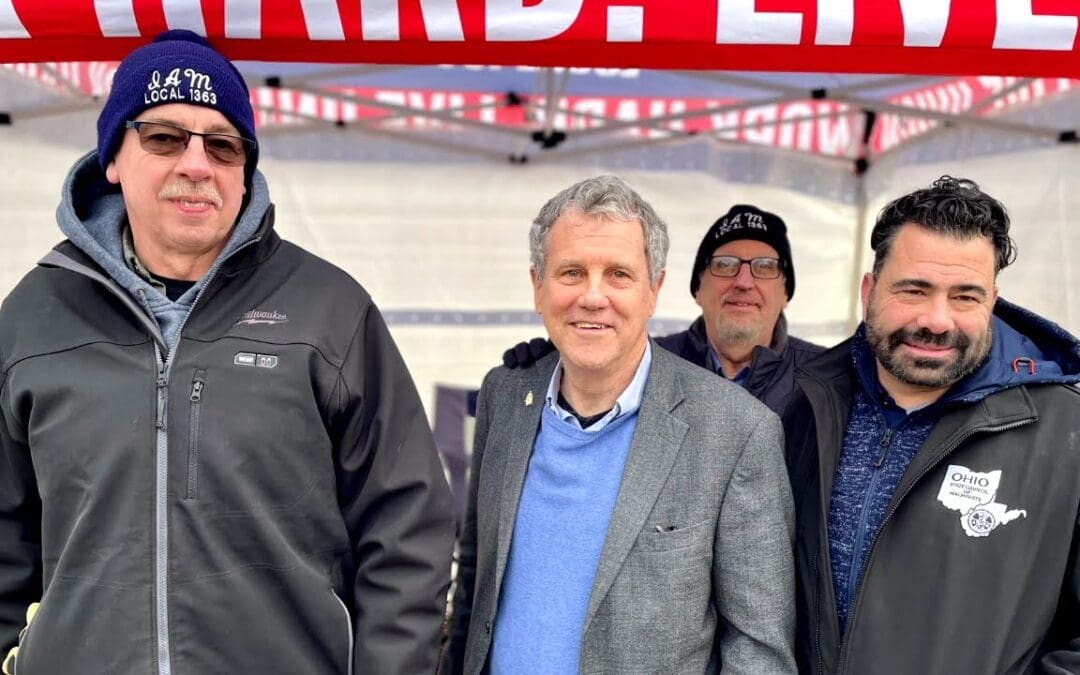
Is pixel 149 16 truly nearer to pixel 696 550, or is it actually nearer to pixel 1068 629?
pixel 696 550

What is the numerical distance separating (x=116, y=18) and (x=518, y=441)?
1.15 metres

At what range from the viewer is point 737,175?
511 cm

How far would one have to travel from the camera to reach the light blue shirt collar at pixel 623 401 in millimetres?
1850

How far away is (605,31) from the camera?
74.4 inches

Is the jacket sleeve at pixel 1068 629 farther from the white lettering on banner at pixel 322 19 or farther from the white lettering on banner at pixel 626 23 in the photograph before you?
the white lettering on banner at pixel 322 19

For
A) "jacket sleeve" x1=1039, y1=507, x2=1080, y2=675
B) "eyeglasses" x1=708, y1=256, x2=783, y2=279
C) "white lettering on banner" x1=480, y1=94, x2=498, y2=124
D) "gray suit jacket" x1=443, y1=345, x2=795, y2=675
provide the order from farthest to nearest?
"white lettering on banner" x1=480, y1=94, x2=498, y2=124 → "eyeglasses" x1=708, y1=256, x2=783, y2=279 → "gray suit jacket" x1=443, y1=345, x2=795, y2=675 → "jacket sleeve" x1=1039, y1=507, x2=1080, y2=675

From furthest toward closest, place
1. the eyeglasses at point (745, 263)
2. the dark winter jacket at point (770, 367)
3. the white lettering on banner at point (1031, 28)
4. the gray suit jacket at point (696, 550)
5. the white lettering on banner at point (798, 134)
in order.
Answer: the white lettering on banner at point (798, 134) → the eyeglasses at point (745, 263) → the dark winter jacket at point (770, 367) → the white lettering on banner at point (1031, 28) → the gray suit jacket at point (696, 550)

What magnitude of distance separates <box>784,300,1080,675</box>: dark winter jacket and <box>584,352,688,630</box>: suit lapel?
1.01 ft

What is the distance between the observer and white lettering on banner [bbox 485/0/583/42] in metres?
1.88

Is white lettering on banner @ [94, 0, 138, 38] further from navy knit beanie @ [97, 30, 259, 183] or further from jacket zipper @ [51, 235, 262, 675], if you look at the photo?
jacket zipper @ [51, 235, 262, 675]

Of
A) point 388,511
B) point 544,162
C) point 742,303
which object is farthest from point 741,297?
point 544,162

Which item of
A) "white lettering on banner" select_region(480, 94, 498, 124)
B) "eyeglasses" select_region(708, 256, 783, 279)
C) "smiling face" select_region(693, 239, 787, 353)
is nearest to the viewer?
"smiling face" select_region(693, 239, 787, 353)

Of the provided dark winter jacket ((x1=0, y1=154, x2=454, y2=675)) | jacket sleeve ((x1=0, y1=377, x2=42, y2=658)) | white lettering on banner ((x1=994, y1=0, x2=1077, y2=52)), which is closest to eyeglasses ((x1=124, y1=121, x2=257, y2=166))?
dark winter jacket ((x1=0, y1=154, x2=454, y2=675))

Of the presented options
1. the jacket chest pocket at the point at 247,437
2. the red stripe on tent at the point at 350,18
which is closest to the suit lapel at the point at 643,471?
the jacket chest pocket at the point at 247,437
